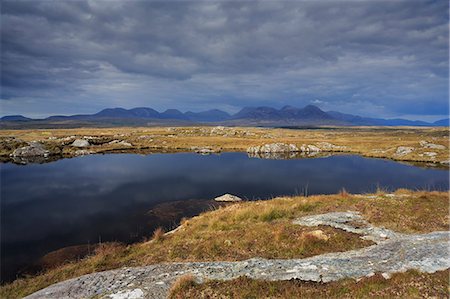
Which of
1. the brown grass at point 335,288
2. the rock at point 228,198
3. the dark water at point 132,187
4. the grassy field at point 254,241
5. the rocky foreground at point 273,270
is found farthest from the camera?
the rock at point 228,198

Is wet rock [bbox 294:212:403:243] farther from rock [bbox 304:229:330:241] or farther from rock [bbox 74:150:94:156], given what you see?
rock [bbox 74:150:94:156]

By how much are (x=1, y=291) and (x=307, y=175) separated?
51.5m

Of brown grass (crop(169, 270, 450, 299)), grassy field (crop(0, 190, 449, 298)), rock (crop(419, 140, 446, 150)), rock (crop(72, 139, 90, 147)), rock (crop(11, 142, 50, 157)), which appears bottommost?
grassy field (crop(0, 190, 449, 298))

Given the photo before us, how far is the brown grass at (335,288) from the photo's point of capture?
11062mm

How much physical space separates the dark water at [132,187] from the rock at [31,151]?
15.4 metres

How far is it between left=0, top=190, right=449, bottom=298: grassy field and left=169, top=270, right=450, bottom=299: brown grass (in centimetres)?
5

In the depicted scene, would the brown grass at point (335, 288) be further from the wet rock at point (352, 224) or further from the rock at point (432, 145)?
the rock at point (432, 145)

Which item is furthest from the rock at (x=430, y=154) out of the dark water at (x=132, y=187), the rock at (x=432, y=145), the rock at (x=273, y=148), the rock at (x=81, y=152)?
the rock at (x=81, y=152)

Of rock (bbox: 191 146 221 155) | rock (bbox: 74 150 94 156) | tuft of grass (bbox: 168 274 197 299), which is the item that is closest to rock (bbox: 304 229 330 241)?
tuft of grass (bbox: 168 274 197 299)

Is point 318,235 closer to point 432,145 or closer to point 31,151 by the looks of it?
point 432,145

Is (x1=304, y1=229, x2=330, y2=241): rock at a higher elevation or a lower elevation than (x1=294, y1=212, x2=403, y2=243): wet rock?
higher

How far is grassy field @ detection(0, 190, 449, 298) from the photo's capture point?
15.3 meters

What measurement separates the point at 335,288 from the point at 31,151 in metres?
97.5

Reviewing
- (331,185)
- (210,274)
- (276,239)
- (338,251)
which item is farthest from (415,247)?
(331,185)
